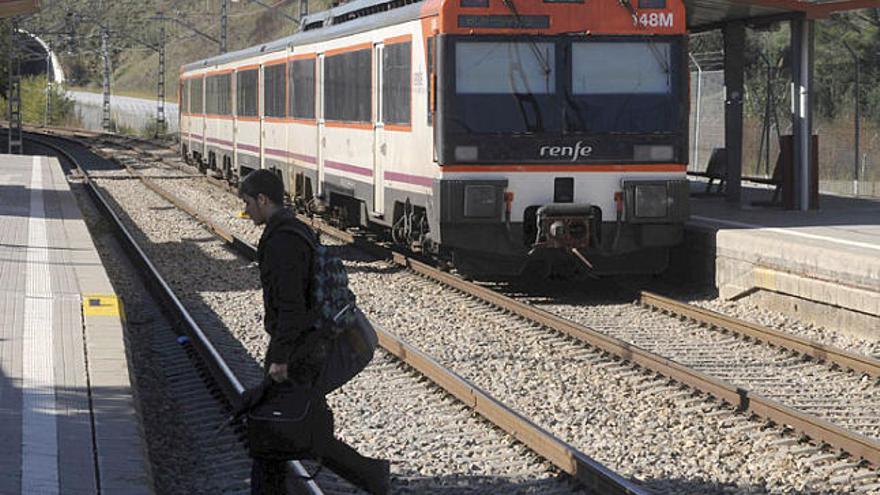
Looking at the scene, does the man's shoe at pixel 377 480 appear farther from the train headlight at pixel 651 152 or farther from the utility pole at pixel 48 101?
the utility pole at pixel 48 101

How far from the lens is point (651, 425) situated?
29.0ft

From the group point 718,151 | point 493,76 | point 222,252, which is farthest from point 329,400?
point 718,151

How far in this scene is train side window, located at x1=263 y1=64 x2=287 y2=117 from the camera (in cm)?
2281

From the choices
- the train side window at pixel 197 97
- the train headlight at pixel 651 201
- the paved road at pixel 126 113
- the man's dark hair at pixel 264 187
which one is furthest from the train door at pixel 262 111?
the paved road at pixel 126 113

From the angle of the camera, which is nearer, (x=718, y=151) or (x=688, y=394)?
(x=688, y=394)

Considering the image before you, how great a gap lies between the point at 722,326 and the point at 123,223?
13727 millimetres

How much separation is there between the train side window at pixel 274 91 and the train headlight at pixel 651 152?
9.31 metres

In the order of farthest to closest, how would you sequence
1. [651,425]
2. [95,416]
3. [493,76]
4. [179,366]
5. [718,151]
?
[718,151] < [493,76] < [179,366] < [651,425] < [95,416]

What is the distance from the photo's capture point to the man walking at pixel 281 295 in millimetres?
6066

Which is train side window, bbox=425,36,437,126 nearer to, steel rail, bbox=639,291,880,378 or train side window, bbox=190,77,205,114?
steel rail, bbox=639,291,880,378


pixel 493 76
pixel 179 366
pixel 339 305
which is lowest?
pixel 179 366

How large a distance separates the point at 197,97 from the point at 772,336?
87.1 feet

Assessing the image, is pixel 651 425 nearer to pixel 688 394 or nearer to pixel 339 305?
pixel 688 394

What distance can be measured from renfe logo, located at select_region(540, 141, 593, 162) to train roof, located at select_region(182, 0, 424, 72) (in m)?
1.86
